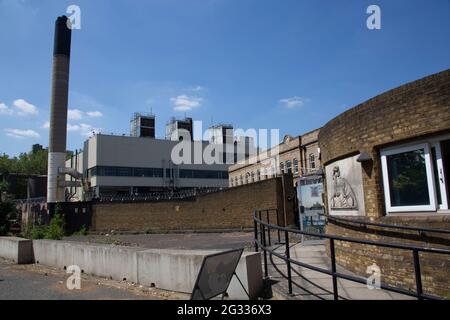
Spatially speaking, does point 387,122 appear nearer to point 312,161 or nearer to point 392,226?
point 392,226

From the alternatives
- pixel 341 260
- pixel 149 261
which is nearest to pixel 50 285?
pixel 149 261

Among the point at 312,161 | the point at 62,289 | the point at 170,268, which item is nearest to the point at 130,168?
the point at 312,161

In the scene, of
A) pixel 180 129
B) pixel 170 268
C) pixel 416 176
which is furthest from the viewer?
pixel 180 129

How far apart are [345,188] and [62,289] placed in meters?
6.70

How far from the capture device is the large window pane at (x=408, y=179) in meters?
6.84

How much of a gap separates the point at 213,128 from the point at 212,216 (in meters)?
44.1

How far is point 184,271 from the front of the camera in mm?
7883

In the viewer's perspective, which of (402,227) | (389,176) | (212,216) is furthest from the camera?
(212,216)

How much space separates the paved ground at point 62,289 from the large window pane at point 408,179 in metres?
4.37

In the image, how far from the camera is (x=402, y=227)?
22.2 feet

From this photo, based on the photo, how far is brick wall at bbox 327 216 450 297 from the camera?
20.5 feet

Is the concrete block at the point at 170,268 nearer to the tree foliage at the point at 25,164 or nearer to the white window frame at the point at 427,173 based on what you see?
the white window frame at the point at 427,173

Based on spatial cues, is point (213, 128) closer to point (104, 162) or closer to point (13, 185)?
point (104, 162)
